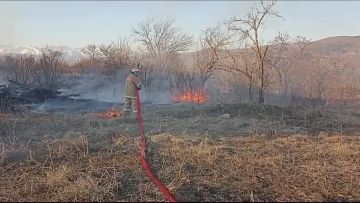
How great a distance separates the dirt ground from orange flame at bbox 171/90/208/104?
11991 mm

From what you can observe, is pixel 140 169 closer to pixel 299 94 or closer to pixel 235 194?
pixel 235 194

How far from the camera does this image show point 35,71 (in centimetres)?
2308

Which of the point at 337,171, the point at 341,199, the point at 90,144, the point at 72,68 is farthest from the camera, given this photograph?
the point at 72,68

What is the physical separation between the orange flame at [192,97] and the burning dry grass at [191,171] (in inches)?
548

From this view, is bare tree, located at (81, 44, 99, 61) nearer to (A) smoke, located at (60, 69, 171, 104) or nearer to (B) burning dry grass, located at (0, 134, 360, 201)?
(A) smoke, located at (60, 69, 171, 104)

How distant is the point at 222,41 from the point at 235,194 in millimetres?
20882

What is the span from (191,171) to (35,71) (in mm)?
19128

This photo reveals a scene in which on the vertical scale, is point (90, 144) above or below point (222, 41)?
below

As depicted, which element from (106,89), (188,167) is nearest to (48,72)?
(106,89)

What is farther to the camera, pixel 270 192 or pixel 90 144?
Answer: pixel 90 144

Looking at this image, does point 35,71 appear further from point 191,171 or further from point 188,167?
point 191,171

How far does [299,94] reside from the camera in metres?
25.7

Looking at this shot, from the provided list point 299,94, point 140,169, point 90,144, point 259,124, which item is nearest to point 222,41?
point 299,94

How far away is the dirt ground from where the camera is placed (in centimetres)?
496
